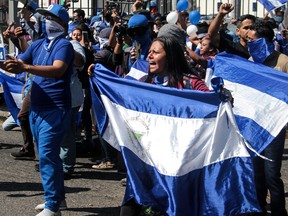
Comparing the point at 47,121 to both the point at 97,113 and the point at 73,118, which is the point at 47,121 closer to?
the point at 97,113

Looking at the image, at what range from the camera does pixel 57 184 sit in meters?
6.47

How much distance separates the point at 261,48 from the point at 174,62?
138 centimetres

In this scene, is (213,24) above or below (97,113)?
above

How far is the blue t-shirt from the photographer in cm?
645

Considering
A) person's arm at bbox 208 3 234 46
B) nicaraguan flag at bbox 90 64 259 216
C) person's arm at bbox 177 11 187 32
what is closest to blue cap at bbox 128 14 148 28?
person's arm at bbox 208 3 234 46

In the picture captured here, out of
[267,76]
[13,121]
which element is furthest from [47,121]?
[13,121]

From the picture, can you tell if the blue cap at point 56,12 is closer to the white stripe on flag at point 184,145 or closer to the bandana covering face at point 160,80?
the bandana covering face at point 160,80

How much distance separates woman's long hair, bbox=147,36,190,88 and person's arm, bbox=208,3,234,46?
1574 millimetres

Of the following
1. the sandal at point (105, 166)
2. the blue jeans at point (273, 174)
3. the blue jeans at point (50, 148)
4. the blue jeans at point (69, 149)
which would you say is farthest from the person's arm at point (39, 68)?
the sandal at point (105, 166)

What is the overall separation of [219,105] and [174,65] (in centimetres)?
45

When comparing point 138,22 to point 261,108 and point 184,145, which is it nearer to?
point 261,108

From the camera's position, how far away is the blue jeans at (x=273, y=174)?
6.35 m

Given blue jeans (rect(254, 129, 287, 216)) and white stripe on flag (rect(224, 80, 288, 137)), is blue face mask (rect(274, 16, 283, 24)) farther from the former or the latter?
white stripe on flag (rect(224, 80, 288, 137))

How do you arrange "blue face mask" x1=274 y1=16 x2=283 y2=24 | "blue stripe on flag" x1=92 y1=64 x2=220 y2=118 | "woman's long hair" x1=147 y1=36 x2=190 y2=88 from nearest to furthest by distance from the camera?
"blue stripe on flag" x1=92 y1=64 x2=220 y2=118
"woman's long hair" x1=147 y1=36 x2=190 y2=88
"blue face mask" x1=274 y1=16 x2=283 y2=24
